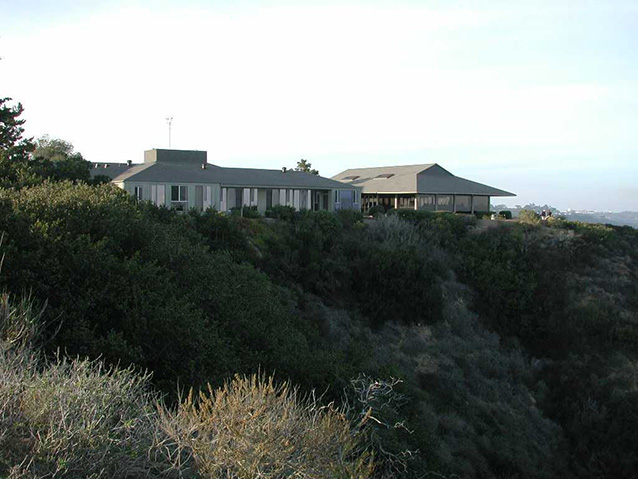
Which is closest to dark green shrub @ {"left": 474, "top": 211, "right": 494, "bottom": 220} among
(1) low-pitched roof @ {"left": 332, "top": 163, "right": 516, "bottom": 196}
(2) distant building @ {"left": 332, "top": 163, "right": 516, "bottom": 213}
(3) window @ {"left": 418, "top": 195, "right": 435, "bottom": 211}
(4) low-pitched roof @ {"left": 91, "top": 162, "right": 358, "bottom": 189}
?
(2) distant building @ {"left": 332, "top": 163, "right": 516, "bottom": 213}

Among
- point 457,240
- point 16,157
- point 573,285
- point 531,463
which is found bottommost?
point 531,463

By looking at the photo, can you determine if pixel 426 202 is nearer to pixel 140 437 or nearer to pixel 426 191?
pixel 426 191

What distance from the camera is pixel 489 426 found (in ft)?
67.4

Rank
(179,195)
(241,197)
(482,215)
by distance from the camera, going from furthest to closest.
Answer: (482,215), (241,197), (179,195)

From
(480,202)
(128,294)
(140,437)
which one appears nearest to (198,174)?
(480,202)

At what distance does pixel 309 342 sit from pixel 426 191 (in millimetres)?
33123

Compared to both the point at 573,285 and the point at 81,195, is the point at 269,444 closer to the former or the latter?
the point at 81,195

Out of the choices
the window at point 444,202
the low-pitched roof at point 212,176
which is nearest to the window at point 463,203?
the window at point 444,202

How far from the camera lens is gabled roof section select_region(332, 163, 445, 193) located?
50875 millimetres

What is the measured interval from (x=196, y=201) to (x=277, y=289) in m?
18.1

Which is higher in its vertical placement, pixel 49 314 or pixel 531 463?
pixel 49 314

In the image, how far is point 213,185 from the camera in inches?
1554

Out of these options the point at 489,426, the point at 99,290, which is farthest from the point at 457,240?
the point at 99,290

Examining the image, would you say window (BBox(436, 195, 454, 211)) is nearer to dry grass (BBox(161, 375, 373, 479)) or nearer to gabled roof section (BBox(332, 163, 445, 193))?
gabled roof section (BBox(332, 163, 445, 193))
